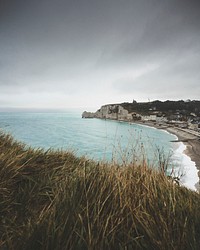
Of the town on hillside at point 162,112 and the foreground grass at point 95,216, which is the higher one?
the foreground grass at point 95,216

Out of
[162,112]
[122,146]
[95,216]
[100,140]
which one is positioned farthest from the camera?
[162,112]

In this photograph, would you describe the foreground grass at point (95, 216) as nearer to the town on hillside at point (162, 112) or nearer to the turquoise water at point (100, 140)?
the turquoise water at point (100, 140)

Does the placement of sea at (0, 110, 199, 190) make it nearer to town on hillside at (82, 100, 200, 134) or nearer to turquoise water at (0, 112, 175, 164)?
turquoise water at (0, 112, 175, 164)

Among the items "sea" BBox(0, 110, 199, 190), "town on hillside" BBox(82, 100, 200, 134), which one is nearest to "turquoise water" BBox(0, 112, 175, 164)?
"sea" BBox(0, 110, 199, 190)

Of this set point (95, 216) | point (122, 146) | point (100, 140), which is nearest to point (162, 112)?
point (100, 140)

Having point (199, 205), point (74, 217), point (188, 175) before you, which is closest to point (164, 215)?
point (199, 205)

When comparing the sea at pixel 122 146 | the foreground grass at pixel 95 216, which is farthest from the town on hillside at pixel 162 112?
the foreground grass at pixel 95 216

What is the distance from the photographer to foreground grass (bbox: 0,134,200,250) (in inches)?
48.4

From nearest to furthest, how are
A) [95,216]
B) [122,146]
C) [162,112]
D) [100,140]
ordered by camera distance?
[95,216]
[122,146]
[100,140]
[162,112]

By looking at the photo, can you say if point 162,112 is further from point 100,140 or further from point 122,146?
point 122,146

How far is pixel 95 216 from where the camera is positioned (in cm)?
145

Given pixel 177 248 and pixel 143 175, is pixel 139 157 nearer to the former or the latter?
pixel 143 175

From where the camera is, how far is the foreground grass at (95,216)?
1.23 m

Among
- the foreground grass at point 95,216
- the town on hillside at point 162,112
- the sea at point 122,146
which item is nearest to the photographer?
the foreground grass at point 95,216
